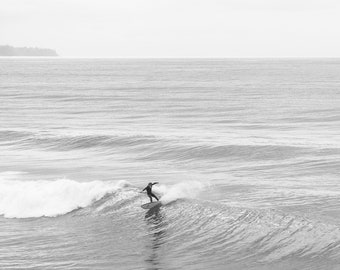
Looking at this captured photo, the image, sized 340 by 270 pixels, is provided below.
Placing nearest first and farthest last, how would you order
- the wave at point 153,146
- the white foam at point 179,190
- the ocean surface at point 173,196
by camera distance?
the ocean surface at point 173,196 → the white foam at point 179,190 → the wave at point 153,146

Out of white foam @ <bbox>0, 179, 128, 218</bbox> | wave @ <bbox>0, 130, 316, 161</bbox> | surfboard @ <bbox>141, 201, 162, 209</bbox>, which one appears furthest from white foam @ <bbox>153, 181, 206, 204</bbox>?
wave @ <bbox>0, 130, 316, 161</bbox>

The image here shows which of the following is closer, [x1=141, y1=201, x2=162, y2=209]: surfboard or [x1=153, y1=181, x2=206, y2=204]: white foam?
[x1=141, y1=201, x2=162, y2=209]: surfboard

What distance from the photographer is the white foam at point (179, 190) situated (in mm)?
24328

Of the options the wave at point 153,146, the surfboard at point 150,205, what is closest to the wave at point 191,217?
the surfboard at point 150,205

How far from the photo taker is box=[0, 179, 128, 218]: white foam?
953 inches

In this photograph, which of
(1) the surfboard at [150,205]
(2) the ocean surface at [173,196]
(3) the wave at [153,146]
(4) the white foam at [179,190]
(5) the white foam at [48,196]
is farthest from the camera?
(3) the wave at [153,146]

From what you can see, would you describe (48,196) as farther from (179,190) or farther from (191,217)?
(191,217)

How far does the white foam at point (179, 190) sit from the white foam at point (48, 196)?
2.07 meters

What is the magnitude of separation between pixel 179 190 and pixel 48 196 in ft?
18.6

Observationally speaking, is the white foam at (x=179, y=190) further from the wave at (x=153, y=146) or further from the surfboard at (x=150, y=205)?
the wave at (x=153, y=146)

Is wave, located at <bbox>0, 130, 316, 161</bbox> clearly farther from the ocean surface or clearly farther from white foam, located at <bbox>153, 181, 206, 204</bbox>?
white foam, located at <bbox>153, 181, 206, 204</bbox>

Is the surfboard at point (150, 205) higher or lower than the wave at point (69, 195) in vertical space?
higher

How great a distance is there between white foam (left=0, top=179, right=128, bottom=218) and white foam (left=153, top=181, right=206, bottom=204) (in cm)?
207

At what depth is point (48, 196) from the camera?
2570 cm
